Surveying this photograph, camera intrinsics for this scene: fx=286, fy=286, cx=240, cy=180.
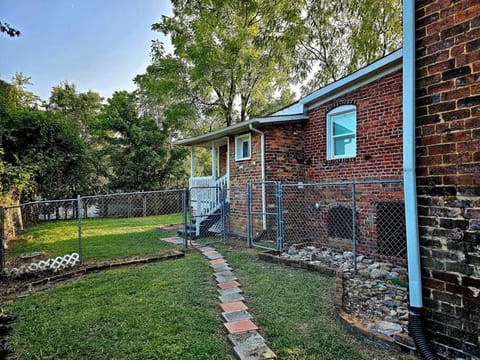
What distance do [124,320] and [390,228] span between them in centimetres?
547

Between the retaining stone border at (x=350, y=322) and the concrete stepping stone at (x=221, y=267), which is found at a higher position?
the retaining stone border at (x=350, y=322)

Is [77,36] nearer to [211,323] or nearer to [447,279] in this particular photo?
[211,323]

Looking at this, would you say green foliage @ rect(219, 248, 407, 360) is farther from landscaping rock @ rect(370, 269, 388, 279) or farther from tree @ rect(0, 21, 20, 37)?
tree @ rect(0, 21, 20, 37)

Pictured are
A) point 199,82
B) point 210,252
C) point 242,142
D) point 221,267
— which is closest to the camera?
point 221,267

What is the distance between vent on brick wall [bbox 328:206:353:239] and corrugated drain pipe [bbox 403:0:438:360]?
4.86m

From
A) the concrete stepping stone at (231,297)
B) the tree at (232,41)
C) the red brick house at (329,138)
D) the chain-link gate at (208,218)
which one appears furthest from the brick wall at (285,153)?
the tree at (232,41)

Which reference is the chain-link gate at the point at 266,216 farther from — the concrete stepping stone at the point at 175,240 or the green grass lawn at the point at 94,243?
the green grass lawn at the point at 94,243

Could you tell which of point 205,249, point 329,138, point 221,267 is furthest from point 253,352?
point 329,138

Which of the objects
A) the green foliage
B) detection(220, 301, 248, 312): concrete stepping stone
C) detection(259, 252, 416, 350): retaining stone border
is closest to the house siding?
detection(259, 252, 416, 350): retaining stone border

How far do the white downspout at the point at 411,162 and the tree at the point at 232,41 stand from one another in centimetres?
1453

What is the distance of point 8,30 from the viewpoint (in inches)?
150

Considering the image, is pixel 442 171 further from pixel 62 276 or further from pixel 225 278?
pixel 62 276

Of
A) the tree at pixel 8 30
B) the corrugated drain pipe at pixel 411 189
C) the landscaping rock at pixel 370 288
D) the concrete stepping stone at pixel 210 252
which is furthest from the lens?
the concrete stepping stone at pixel 210 252

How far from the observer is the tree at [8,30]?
379 cm
